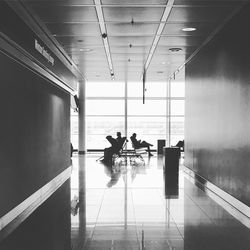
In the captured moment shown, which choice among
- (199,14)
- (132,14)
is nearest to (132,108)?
(132,14)

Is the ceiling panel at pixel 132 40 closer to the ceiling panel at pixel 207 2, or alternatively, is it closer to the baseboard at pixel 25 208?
the ceiling panel at pixel 207 2

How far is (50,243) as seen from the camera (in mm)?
4363

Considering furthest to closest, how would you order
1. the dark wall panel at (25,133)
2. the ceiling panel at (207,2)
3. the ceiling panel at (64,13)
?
the ceiling panel at (64,13)
the ceiling panel at (207,2)
the dark wall panel at (25,133)

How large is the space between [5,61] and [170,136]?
1561cm

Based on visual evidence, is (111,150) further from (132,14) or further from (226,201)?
(132,14)

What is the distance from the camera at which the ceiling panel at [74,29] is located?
23.1ft

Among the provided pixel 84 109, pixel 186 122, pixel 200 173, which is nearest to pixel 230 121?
pixel 200 173

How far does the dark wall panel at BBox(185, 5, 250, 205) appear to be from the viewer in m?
6.05

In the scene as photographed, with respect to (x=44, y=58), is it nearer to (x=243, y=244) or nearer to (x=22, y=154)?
(x=22, y=154)

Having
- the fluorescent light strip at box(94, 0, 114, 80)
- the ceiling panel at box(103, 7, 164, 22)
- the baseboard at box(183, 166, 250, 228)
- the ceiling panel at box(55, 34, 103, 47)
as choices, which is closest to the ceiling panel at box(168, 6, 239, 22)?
the ceiling panel at box(103, 7, 164, 22)

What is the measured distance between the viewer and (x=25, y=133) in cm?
646

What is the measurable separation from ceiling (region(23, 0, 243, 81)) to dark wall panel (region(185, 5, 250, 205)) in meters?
0.34

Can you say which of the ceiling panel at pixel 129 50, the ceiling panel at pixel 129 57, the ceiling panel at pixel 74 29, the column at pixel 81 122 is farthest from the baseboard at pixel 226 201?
the column at pixel 81 122

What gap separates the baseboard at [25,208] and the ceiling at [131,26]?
2.94 metres
